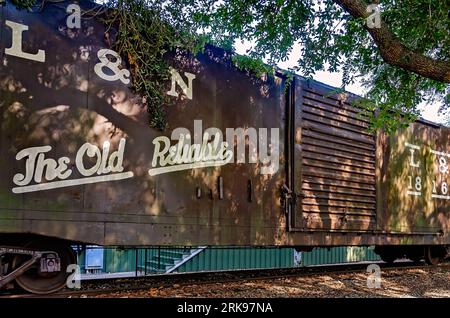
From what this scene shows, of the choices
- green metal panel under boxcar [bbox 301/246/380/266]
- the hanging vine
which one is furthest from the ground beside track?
green metal panel under boxcar [bbox 301/246/380/266]

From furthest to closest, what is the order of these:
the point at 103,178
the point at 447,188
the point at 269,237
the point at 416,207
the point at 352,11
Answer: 1. the point at 447,188
2. the point at 416,207
3. the point at 269,237
4. the point at 352,11
5. the point at 103,178

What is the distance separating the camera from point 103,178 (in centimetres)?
523

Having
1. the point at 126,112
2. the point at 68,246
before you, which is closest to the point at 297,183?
the point at 126,112

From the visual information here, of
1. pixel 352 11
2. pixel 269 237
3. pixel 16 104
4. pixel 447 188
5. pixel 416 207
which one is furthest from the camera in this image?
pixel 447 188

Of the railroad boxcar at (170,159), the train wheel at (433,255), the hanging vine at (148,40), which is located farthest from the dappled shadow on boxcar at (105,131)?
the train wheel at (433,255)

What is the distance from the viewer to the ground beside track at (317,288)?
5969mm

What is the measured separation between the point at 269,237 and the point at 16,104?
385 centimetres

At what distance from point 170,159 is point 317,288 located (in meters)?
2.83

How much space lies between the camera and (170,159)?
587 centimetres

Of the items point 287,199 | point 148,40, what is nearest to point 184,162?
point 148,40

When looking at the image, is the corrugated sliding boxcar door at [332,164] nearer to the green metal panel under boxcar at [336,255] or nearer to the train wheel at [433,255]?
the train wheel at [433,255]

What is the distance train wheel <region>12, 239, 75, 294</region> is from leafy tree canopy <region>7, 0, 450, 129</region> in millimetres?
2056

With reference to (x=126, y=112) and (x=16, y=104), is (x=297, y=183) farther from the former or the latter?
(x=16, y=104)

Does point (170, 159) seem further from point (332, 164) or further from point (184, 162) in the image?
point (332, 164)
